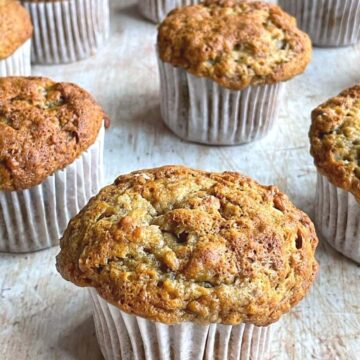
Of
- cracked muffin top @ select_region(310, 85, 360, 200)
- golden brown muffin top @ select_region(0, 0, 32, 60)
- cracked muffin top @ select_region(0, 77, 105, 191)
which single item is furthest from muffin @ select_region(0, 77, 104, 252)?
cracked muffin top @ select_region(310, 85, 360, 200)

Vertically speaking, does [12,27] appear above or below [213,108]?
above

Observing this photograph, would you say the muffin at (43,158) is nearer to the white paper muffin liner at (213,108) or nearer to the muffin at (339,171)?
the white paper muffin liner at (213,108)

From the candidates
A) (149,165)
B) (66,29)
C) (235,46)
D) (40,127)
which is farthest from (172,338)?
(66,29)

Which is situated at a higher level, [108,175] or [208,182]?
[208,182]

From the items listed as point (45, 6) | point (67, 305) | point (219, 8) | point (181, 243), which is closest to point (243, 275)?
point (181, 243)

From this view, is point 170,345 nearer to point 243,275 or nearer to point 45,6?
point 243,275

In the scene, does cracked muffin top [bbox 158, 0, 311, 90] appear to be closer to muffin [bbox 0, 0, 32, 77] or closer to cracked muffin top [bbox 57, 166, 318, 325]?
muffin [bbox 0, 0, 32, 77]

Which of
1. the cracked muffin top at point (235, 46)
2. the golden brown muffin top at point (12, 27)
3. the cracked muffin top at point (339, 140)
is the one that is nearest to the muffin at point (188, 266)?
the cracked muffin top at point (339, 140)

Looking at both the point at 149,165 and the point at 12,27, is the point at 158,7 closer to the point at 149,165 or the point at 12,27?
the point at 12,27
